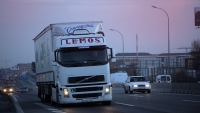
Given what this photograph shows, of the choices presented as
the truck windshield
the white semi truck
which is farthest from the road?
the truck windshield

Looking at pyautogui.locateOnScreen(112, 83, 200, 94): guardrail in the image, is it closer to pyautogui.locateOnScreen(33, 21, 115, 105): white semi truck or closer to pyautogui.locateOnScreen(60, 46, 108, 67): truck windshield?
pyautogui.locateOnScreen(33, 21, 115, 105): white semi truck

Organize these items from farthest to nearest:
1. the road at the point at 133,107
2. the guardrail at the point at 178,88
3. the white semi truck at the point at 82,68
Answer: the guardrail at the point at 178,88, the white semi truck at the point at 82,68, the road at the point at 133,107

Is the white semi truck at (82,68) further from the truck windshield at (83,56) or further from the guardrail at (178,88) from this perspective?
the guardrail at (178,88)

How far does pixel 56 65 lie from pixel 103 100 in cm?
284

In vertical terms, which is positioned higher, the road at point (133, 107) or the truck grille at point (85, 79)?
the truck grille at point (85, 79)

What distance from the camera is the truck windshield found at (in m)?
20.4

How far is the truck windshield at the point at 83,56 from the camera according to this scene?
20.4 metres

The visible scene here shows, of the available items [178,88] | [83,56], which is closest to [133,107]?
[83,56]

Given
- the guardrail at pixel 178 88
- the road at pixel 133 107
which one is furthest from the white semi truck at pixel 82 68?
the guardrail at pixel 178 88

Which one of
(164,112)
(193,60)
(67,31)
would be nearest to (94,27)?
(67,31)

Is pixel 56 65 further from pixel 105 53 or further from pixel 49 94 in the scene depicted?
pixel 49 94

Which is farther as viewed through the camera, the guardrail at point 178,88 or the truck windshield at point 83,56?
the guardrail at point 178,88

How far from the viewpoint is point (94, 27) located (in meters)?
22.2

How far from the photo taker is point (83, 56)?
20.5 meters
